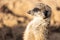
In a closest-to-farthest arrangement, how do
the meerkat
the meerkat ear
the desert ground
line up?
the meerkat, the meerkat ear, the desert ground

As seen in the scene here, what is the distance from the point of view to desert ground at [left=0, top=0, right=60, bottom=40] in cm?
689

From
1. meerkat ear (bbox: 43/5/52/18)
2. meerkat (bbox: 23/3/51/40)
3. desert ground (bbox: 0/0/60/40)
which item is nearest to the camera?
meerkat (bbox: 23/3/51/40)

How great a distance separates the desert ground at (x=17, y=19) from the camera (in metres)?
6.89

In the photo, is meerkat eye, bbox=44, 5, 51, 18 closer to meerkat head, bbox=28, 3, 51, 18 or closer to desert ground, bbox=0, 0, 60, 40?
meerkat head, bbox=28, 3, 51, 18

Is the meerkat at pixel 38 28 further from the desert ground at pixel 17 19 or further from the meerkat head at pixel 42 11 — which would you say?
the desert ground at pixel 17 19

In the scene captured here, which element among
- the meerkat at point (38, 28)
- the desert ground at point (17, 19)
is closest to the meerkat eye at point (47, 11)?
the meerkat at point (38, 28)

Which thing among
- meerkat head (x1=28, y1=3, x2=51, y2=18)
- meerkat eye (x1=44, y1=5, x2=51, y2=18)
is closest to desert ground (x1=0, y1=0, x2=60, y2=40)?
meerkat head (x1=28, y1=3, x2=51, y2=18)

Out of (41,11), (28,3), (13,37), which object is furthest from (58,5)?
(41,11)

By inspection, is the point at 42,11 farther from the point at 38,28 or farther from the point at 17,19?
the point at 17,19

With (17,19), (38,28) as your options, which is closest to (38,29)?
(38,28)

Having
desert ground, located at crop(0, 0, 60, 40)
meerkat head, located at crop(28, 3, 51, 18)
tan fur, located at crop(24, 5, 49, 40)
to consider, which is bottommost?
desert ground, located at crop(0, 0, 60, 40)

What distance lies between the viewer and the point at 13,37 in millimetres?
6777

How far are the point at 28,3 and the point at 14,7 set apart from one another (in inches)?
14.1

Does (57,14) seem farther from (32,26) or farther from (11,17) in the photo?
(32,26)
